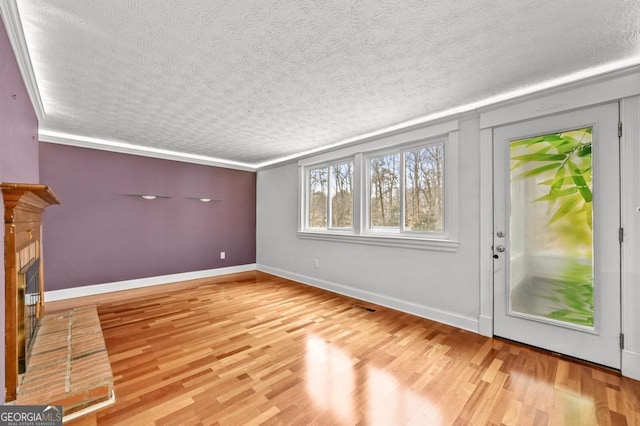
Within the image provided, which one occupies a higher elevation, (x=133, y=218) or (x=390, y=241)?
(x=133, y=218)

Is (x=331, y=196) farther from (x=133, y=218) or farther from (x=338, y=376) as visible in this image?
(x=133, y=218)

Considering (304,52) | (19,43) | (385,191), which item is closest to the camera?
(19,43)

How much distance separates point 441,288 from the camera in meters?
3.05

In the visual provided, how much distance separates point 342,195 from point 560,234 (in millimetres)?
2755

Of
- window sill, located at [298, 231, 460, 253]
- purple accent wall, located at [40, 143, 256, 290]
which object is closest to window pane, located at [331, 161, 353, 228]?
window sill, located at [298, 231, 460, 253]

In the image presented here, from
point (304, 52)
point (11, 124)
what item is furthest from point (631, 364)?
point (11, 124)

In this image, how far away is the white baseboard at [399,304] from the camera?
286 cm

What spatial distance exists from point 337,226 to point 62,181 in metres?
A: 4.11

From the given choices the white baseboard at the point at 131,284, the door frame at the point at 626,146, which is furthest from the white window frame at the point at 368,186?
the white baseboard at the point at 131,284

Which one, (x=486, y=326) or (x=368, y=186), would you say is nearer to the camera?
(x=486, y=326)

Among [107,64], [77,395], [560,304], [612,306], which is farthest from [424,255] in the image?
[107,64]

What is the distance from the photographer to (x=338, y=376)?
204cm

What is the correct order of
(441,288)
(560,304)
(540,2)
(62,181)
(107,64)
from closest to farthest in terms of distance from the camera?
(540,2), (107,64), (560,304), (441,288), (62,181)

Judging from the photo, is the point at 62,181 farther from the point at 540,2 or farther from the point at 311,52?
the point at 540,2
